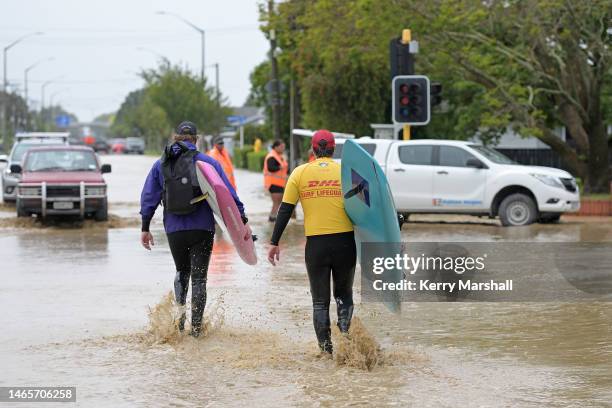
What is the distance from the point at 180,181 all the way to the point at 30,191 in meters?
13.6

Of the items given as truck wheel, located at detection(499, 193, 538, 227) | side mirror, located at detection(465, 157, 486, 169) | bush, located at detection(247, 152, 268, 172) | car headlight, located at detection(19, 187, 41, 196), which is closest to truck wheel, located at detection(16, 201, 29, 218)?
car headlight, located at detection(19, 187, 41, 196)

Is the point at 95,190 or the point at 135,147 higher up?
the point at 135,147

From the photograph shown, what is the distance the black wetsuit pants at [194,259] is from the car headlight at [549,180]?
13631 millimetres

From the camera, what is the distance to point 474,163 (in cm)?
2291

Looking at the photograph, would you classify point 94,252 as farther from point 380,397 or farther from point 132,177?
point 132,177

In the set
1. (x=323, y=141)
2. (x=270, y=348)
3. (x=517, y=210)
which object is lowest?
(x=270, y=348)

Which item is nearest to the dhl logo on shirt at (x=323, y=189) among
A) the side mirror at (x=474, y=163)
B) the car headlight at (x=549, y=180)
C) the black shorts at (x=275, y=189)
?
the black shorts at (x=275, y=189)

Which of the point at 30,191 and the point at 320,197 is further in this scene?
the point at 30,191

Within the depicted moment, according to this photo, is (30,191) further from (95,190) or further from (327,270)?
(327,270)

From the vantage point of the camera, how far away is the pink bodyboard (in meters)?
9.94

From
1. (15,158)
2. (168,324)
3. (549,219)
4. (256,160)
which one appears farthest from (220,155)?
(256,160)

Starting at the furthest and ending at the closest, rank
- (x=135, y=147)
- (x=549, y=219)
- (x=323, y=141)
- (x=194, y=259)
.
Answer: (x=135, y=147) < (x=549, y=219) < (x=194, y=259) < (x=323, y=141)

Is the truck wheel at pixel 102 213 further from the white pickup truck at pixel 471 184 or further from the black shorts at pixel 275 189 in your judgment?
the white pickup truck at pixel 471 184

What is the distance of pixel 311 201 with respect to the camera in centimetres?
909
